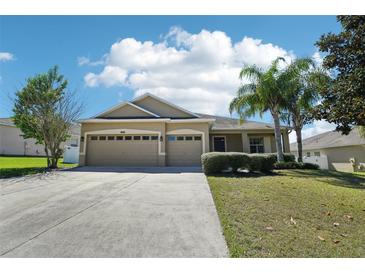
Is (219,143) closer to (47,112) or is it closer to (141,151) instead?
(141,151)

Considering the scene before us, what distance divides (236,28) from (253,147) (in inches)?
522

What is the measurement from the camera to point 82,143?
16.9 m

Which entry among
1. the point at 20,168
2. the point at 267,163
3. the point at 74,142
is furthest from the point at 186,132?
the point at 74,142

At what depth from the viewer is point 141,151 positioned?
54.5 ft

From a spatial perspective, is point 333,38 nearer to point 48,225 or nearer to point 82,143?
point 48,225

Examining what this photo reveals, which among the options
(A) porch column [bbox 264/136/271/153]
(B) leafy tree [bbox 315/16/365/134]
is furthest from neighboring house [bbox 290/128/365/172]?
(B) leafy tree [bbox 315/16/365/134]

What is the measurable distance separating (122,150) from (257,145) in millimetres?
11604

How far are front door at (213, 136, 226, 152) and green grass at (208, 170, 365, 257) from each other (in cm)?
1174

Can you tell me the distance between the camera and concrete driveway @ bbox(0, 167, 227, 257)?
3588 mm

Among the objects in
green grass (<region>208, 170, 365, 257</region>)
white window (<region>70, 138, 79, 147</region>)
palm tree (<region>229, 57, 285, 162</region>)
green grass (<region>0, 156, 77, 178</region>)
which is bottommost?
green grass (<region>208, 170, 365, 257</region>)

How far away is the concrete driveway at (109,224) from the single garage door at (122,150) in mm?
8774

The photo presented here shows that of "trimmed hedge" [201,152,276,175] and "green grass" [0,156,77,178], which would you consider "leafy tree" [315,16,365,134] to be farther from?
"green grass" [0,156,77,178]

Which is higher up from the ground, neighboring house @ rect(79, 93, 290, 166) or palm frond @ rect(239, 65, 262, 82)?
palm frond @ rect(239, 65, 262, 82)

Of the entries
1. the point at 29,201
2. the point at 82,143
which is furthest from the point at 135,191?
the point at 82,143
